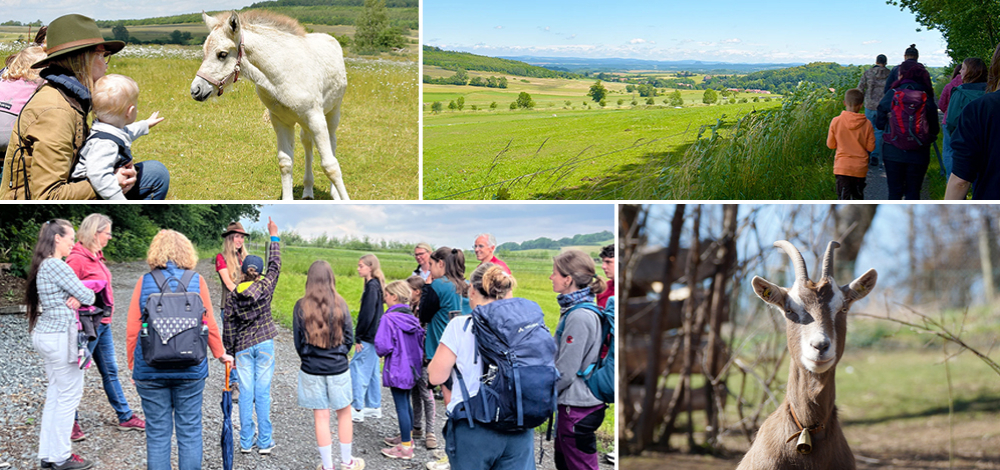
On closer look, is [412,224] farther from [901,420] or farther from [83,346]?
[901,420]

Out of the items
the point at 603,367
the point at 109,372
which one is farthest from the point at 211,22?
the point at 603,367

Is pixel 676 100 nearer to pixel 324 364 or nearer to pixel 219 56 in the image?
pixel 219 56

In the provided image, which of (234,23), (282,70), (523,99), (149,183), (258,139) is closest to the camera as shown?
(149,183)

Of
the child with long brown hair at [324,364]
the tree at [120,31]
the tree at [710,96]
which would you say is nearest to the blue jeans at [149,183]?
the child with long brown hair at [324,364]

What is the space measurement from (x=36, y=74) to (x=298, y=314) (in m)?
2.46

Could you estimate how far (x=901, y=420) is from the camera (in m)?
3.80

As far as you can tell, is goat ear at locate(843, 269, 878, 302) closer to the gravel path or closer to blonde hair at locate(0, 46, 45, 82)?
the gravel path

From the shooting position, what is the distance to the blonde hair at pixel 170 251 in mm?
3436

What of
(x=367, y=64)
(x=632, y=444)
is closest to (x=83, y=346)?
(x=632, y=444)

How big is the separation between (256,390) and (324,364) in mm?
488

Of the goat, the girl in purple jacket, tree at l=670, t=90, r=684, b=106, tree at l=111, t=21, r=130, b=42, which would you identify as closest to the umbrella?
the girl in purple jacket

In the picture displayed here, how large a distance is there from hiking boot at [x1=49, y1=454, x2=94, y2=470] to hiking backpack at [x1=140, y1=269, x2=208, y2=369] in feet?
2.62

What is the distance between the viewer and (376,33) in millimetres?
12102

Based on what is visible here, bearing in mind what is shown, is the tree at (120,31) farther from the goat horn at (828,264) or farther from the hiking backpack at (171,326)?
the goat horn at (828,264)
